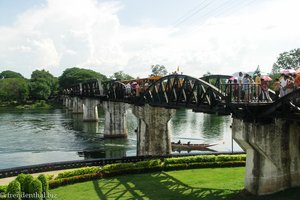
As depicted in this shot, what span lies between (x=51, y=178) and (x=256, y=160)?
47.0 ft

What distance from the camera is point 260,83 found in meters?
22.4

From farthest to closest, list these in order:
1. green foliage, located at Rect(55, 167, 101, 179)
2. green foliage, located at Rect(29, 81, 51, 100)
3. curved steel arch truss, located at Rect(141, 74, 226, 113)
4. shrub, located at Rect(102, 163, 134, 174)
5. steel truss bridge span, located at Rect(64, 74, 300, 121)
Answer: green foliage, located at Rect(29, 81, 51, 100), shrub, located at Rect(102, 163, 134, 174), green foliage, located at Rect(55, 167, 101, 179), curved steel arch truss, located at Rect(141, 74, 226, 113), steel truss bridge span, located at Rect(64, 74, 300, 121)

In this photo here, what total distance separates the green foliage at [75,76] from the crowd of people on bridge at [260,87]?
5699 inches

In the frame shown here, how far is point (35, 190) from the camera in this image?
56.9ft

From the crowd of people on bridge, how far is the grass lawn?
5901mm

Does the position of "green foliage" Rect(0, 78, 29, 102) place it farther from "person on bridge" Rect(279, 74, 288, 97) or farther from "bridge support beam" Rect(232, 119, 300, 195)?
"person on bridge" Rect(279, 74, 288, 97)

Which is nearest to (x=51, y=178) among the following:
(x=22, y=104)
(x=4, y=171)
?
(x=4, y=171)

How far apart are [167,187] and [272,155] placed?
8220 millimetres

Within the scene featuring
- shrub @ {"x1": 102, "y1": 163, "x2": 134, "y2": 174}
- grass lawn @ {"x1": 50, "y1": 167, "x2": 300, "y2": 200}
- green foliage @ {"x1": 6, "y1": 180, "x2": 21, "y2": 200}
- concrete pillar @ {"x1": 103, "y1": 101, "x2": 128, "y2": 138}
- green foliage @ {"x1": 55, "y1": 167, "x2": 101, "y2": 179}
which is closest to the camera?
green foliage @ {"x1": 6, "y1": 180, "x2": 21, "y2": 200}

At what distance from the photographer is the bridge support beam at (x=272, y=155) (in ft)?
72.0

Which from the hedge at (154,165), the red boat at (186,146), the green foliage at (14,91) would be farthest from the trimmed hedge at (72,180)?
the green foliage at (14,91)

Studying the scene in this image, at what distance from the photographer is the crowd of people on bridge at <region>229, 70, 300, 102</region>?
20.4 m

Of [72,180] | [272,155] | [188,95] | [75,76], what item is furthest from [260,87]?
[75,76]

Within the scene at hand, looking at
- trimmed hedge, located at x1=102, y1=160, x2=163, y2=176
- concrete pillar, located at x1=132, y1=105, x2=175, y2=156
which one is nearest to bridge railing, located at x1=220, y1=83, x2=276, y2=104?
trimmed hedge, located at x1=102, y1=160, x2=163, y2=176
